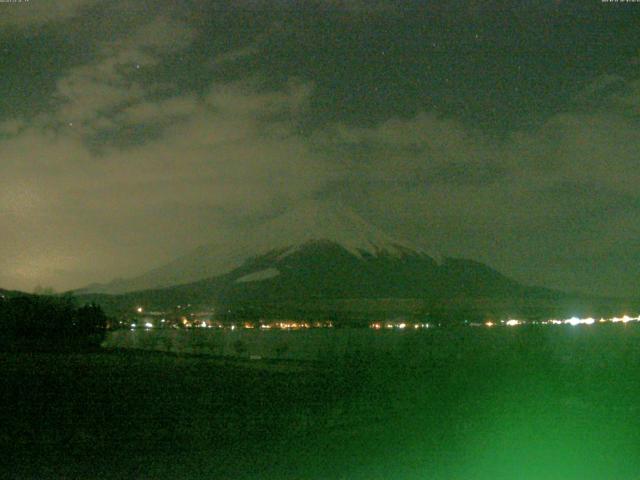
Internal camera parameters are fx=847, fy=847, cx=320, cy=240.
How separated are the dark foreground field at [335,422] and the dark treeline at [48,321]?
29209 millimetres

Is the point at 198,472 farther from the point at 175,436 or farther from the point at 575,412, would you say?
the point at 575,412

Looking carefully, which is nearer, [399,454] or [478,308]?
[399,454]

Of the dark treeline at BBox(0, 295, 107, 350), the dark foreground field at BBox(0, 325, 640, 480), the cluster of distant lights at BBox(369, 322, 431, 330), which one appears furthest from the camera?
the cluster of distant lights at BBox(369, 322, 431, 330)

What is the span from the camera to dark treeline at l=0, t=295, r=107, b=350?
55.7 meters

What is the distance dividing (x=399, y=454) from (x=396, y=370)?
1353cm

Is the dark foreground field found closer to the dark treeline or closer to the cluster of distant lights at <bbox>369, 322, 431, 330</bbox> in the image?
the dark treeline

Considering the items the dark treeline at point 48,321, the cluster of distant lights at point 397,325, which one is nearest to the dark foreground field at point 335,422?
the dark treeline at point 48,321

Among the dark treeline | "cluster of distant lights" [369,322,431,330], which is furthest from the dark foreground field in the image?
"cluster of distant lights" [369,322,431,330]

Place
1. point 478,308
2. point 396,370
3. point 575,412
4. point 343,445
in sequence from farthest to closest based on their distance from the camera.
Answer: point 478,308
point 396,370
point 575,412
point 343,445

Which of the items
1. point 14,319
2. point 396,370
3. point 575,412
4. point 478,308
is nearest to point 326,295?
point 478,308

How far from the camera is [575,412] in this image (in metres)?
17.6

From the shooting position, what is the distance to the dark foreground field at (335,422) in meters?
11.6

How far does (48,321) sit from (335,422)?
46.0 meters

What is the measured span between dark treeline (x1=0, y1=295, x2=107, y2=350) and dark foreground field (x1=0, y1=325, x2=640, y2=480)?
2921 centimetres
